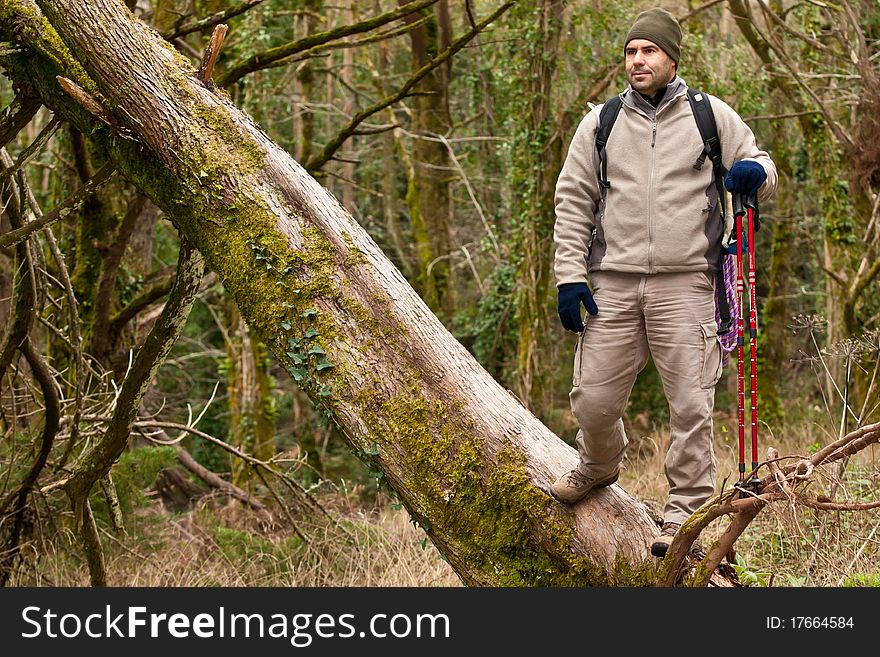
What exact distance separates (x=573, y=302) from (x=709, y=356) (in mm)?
516

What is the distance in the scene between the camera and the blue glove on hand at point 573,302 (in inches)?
132

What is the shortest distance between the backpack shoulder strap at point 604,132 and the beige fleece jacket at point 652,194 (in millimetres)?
19

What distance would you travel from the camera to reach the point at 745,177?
324 centimetres


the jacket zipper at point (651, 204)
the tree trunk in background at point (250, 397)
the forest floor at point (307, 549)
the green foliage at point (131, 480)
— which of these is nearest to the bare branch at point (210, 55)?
the jacket zipper at point (651, 204)

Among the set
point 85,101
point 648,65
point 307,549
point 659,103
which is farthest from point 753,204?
point 307,549

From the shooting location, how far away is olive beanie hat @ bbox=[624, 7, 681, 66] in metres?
3.42

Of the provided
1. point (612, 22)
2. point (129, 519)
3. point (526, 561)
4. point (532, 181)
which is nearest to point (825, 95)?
point (612, 22)

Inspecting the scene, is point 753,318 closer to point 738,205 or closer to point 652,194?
point 738,205

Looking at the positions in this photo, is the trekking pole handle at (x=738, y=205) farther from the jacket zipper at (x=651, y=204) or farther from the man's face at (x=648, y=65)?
the man's face at (x=648, y=65)

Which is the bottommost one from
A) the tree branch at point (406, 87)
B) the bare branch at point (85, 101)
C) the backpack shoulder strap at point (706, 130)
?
the backpack shoulder strap at point (706, 130)

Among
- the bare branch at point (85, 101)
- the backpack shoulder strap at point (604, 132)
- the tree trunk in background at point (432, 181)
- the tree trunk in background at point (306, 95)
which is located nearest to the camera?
the backpack shoulder strap at point (604, 132)

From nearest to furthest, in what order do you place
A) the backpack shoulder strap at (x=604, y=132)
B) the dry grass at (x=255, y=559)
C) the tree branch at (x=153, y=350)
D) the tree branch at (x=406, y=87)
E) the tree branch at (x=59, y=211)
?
the backpack shoulder strap at (x=604, y=132), the tree branch at (x=59, y=211), the tree branch at (x=153, y=350), the tree branch at (x=406, y=87), the dry grass at (x=255, y=559)

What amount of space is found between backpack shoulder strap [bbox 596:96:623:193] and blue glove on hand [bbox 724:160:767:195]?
1.44 feet
